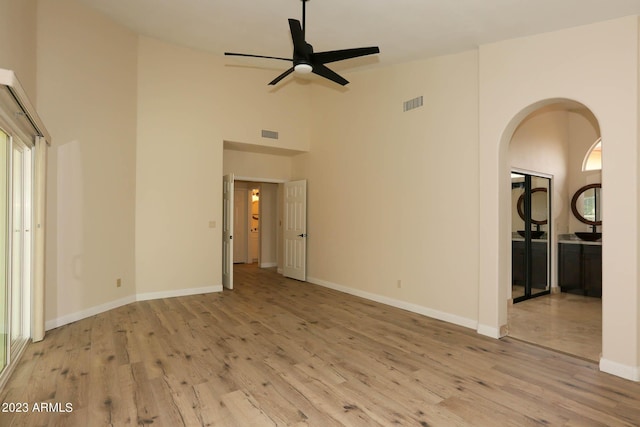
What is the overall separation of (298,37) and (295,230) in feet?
15.3

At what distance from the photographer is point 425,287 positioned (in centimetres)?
497

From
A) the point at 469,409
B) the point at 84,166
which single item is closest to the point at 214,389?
the point at 469,409

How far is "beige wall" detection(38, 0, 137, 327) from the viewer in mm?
4254

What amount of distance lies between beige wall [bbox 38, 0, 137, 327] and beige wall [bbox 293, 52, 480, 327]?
10.9ft

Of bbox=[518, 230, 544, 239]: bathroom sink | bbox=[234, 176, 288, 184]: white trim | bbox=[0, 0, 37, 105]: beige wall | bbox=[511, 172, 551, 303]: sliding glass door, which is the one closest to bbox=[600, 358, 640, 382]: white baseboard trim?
bbox=[511, 172, 551, 303]: sliding glass door

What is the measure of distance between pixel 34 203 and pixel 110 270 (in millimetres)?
1562

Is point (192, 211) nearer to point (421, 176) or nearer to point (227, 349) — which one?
point (227, 349)

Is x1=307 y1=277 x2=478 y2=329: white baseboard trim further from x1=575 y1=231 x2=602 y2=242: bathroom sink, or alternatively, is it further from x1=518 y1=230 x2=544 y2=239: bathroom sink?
x1=575 y1=231 x2=602 y2=242: bathroom sink

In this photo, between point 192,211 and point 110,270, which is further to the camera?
point 192,211

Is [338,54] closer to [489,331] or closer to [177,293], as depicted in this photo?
[489,331]

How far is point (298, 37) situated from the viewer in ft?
10.7

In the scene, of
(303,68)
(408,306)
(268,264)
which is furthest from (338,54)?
(268,264)

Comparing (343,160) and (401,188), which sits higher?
(343,160)

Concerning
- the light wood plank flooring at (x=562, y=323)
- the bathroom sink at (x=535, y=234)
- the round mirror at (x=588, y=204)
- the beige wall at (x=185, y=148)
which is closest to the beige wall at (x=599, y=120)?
the light wood plank flooring at (x=562, y=323)
